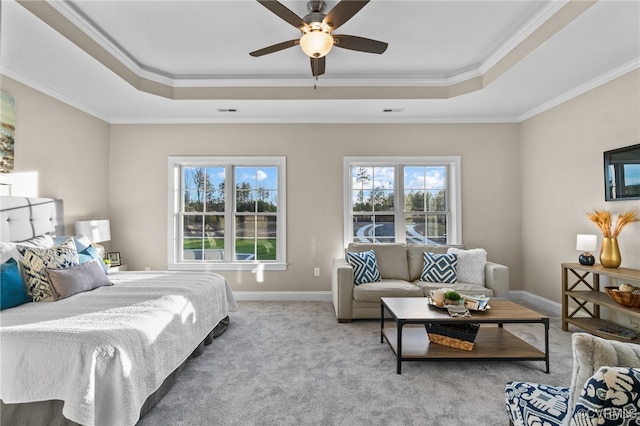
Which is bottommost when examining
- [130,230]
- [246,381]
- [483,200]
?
[246,381]

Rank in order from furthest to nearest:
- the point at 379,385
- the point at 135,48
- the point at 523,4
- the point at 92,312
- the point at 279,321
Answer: the point at 279,321 → the point at 135,48 → the point at 523,4 → the point at 379,385 → the point at 92,312

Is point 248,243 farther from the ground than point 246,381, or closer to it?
farther from the ground

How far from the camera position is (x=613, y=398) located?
93cm

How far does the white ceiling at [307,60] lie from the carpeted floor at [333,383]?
9.13 feet

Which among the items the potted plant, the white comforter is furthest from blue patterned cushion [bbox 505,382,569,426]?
the white comforter

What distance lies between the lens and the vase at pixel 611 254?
10.7 ft

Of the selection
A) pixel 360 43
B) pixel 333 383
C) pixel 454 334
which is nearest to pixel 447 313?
pixel 454 334

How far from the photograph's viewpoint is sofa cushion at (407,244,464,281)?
4.52 m

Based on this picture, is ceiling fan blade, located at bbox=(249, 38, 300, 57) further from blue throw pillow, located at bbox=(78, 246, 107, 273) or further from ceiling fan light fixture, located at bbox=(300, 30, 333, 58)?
blue throw pillow, located at bbox=(78, 246, 107, 273)

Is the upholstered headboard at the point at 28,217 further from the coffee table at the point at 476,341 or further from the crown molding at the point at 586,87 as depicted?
the crown molding at the point at 586,87

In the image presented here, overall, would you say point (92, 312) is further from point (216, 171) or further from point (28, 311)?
point (216, 171)

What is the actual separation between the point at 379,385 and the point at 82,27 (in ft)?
12.9

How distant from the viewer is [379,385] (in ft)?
8.07

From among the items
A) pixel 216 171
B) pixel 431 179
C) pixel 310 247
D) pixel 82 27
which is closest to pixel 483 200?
pixel 431 179
